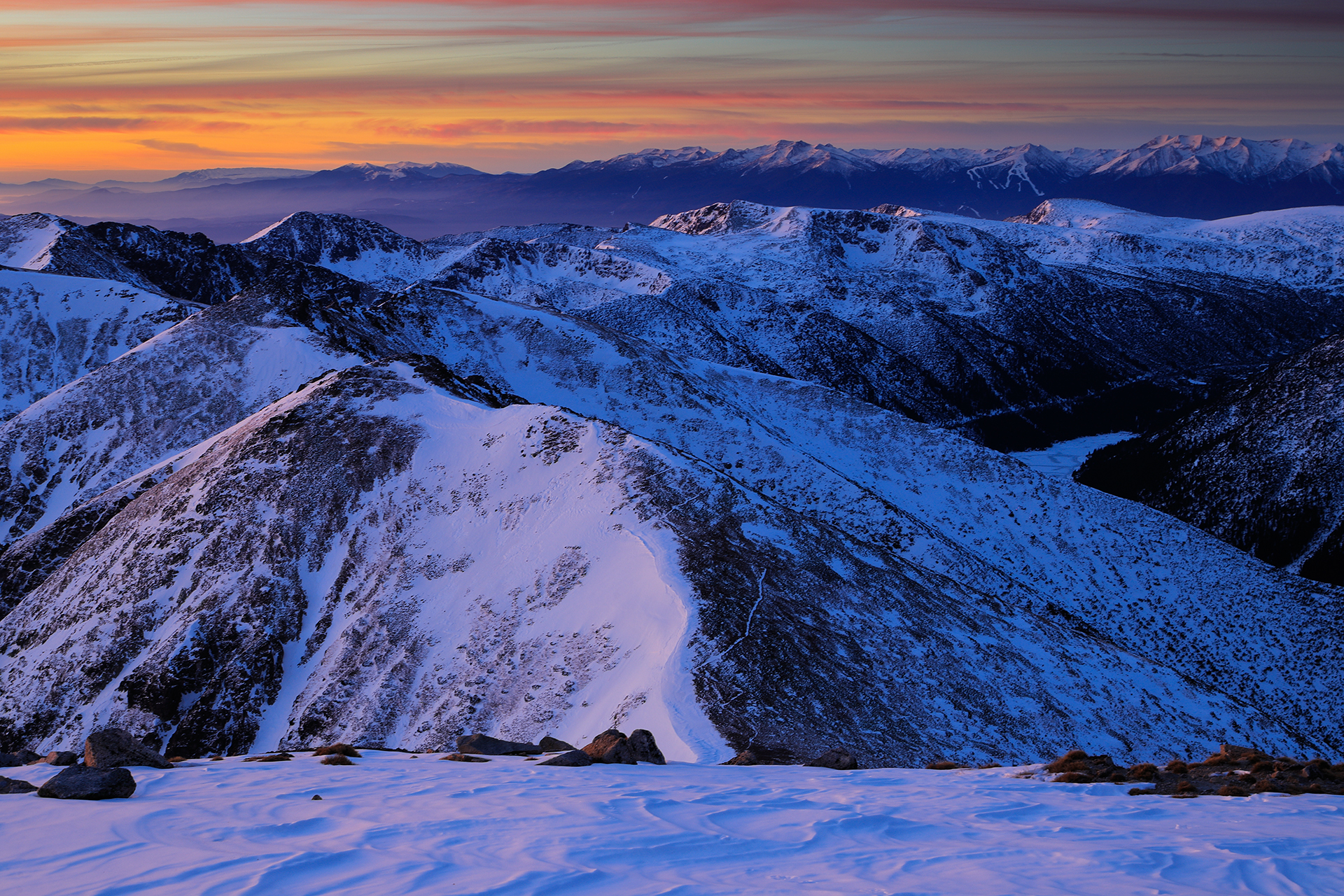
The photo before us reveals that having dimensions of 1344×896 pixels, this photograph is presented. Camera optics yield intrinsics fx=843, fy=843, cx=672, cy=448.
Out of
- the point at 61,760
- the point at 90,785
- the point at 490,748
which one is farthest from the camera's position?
the point at 490,748

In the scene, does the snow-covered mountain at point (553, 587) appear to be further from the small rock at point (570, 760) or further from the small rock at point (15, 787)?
the small rock at point (15, 787)

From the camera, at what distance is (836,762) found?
26.6 m

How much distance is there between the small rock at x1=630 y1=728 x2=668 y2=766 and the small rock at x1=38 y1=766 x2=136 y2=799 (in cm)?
1314

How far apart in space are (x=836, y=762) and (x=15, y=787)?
21842 millimetres

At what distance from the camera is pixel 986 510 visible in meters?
87.4

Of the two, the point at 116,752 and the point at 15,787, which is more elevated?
the point at 15,787

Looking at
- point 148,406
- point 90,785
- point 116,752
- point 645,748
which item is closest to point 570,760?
point 645,748

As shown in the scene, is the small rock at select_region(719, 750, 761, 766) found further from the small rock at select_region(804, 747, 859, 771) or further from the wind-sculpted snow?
the wind-sculpted snow

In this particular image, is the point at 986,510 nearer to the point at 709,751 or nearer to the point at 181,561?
the point at 709,751

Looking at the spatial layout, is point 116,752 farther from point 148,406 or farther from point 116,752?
point 148,406

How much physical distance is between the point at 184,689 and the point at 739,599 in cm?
2996

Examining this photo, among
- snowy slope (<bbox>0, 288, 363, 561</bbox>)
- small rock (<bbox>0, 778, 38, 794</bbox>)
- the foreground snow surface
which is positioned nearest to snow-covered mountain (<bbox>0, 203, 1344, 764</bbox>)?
snowy slope (<bbox>0, 288, 363, 561</bbox>)

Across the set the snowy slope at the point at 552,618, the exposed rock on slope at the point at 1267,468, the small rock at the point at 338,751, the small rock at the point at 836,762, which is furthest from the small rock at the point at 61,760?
the exposed rock on slope at the point at 1267,468

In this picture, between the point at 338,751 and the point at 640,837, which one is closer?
the point at 640,837
